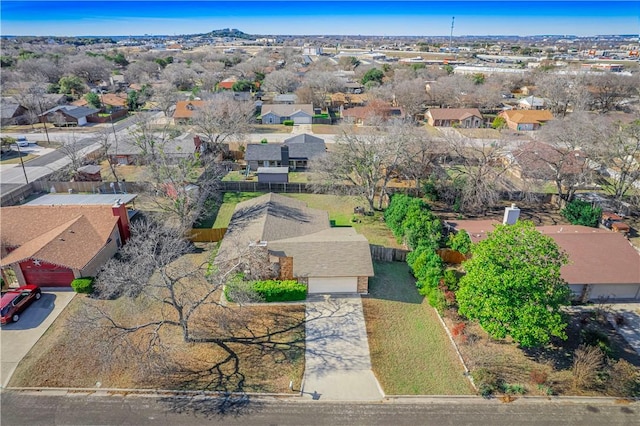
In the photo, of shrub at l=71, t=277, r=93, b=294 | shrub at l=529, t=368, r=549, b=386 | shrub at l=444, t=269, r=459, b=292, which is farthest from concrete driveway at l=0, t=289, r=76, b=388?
shrub at l=529, t=368, r=549, b=386

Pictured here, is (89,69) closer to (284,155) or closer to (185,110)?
(185,110)

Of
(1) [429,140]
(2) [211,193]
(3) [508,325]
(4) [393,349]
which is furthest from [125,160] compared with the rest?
(3) [508,325]

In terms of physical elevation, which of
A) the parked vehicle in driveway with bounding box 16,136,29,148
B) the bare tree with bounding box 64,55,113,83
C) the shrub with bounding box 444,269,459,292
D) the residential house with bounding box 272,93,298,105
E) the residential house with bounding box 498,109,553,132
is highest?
the bare tree with bounding box 64,55,113,83

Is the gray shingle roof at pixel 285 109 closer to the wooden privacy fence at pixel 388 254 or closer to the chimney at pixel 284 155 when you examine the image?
the chimney at pixel 284 155

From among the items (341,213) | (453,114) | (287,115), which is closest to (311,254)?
(341,213)

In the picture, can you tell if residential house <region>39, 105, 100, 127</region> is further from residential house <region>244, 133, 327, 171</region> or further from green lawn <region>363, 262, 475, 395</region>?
Result: green lawn <region>363, 262, 475, 395</region>

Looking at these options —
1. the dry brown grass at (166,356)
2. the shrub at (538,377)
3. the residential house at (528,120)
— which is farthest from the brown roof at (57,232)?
the residential house at (528,120)
